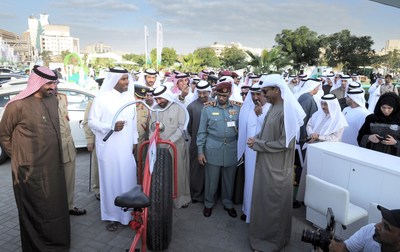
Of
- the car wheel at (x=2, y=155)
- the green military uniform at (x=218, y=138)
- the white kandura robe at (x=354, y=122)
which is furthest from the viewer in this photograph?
the car wheel at (x=2, y=155)

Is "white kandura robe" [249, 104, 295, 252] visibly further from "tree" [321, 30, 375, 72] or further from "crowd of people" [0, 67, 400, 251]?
"tree" [321, 30, 375, 72]

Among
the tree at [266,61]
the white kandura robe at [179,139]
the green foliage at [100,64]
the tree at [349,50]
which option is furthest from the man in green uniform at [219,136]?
the green foliage at [100,64]

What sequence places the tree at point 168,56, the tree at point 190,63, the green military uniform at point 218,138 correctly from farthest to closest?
the tree at point 168,56
the tree at point 190,63
the green military uniform at point 218,138

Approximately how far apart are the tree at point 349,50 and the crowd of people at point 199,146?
2795 cm

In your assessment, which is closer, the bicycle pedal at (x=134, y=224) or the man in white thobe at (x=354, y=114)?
the bicycle pedal at (x=134, y=224)

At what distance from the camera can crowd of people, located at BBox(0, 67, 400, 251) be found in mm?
2791

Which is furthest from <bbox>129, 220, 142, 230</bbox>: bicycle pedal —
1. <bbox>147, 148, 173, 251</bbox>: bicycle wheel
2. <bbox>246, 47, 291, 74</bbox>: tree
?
<bbox>246, 47, 291, 74</bbox>: tree

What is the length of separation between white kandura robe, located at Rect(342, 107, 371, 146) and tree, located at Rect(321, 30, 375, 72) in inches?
1096

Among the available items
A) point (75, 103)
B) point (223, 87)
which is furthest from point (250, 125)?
point (75, 103)

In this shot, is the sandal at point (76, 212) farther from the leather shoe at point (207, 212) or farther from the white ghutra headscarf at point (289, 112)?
the white ghutra headscarf at point (289, 112)

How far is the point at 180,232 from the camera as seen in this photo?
3.60 meters

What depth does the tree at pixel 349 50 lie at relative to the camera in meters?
28.8

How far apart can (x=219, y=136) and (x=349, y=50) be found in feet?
100

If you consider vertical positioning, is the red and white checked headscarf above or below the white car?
above
